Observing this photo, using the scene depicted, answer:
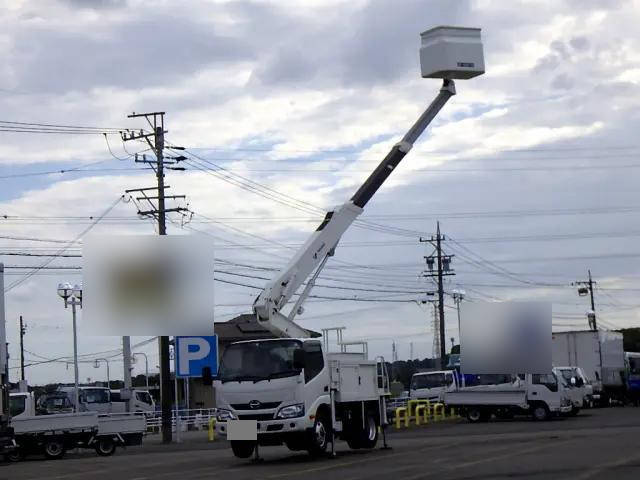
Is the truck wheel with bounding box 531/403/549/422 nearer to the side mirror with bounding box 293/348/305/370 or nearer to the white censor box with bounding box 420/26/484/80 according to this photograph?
the white censor box with bounding box 420/26/484/80

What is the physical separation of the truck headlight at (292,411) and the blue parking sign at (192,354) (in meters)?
15.5

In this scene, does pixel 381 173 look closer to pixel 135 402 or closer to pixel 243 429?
pixel 243 429

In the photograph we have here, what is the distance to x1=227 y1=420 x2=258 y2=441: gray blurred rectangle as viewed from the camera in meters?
20.9

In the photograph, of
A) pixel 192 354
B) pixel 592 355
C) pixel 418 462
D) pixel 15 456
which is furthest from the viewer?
pixel 592 355

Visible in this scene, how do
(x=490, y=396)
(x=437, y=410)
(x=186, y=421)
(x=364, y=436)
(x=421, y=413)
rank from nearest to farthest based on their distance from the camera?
(x=364, y=436) → (x=490, y=396) → (x=421, y=413) → (x=437, y=410) → (x=186, y=421)

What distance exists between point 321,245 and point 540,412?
57.4 ft

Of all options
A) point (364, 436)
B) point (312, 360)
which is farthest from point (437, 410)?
point (312, 360)

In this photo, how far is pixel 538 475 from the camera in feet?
53.4

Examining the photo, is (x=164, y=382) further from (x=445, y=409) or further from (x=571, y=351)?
(x=571, y=351)

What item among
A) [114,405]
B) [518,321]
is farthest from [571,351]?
[114,405]

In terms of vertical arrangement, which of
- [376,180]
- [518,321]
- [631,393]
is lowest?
[631,393]

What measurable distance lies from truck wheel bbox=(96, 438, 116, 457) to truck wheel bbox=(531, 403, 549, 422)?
16.8 meters

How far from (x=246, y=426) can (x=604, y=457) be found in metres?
6.78

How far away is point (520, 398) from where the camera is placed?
39.0 meters
